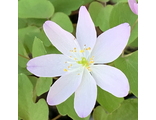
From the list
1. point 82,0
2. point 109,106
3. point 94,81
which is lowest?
point 109,106

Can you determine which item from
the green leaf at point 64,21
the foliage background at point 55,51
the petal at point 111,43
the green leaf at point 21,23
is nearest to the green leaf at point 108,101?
the foliage background at point 55,51

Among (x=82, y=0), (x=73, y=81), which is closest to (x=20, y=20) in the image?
(x=82, y=0)

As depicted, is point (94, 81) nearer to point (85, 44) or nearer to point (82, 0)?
point (85, 44)

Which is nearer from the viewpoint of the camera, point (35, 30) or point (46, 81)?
point (46, 81)

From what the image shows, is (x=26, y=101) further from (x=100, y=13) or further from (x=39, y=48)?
(x=100, y=13)

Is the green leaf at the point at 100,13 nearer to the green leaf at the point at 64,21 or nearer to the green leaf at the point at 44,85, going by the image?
the green leaf at the point at 64,21

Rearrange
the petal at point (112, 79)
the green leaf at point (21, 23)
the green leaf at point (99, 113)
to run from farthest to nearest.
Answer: the green leaf at point (21, 23) → the green leaf at point (99, 113) → the petal at point (112, 79)
